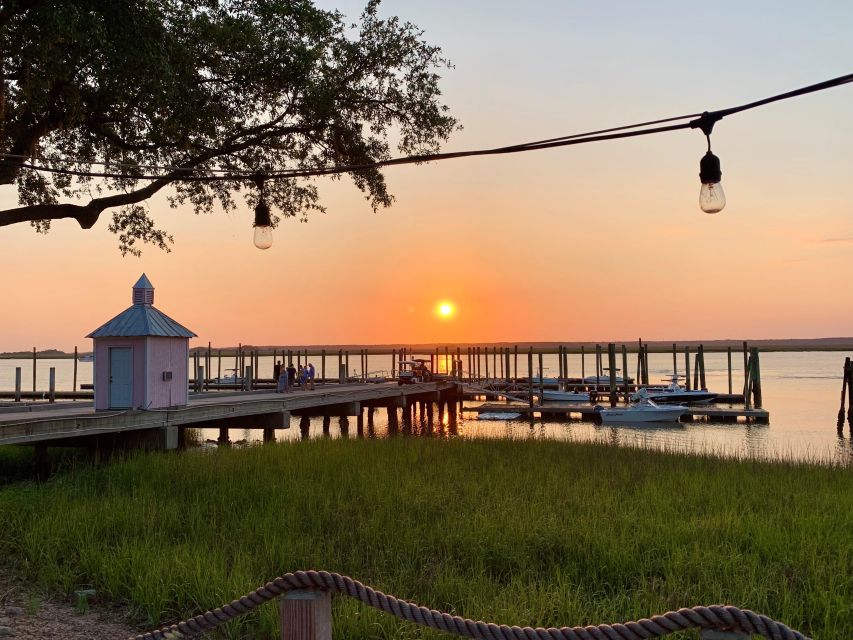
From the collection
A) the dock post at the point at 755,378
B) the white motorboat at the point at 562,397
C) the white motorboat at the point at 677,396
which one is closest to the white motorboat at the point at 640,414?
the white motorboat at the point at 677,396

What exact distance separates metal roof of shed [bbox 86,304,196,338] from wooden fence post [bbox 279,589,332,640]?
15.5 meters

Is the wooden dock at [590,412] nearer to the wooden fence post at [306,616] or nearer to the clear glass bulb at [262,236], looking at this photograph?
the clear glass bulb at [262,236]

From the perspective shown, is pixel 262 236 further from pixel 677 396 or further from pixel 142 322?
pixel 677 396

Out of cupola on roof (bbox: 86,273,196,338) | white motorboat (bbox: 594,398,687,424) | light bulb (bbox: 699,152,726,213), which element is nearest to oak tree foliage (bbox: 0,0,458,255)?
cupola on roof (bbox: 86,273,196,338)

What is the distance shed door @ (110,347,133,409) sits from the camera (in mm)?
18531

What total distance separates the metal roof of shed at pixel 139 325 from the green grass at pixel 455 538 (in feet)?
14.0

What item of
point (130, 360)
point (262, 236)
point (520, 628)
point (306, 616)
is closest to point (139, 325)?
point (130, 360)

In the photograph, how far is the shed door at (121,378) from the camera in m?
18.5

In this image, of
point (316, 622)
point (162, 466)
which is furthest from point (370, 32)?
point (316, 622)

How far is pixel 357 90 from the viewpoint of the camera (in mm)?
18906

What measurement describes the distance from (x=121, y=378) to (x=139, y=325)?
1.45 metres

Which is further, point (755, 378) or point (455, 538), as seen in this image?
point (755, 378)

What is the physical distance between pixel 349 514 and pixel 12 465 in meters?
11.6

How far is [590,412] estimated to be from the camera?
43.0m
